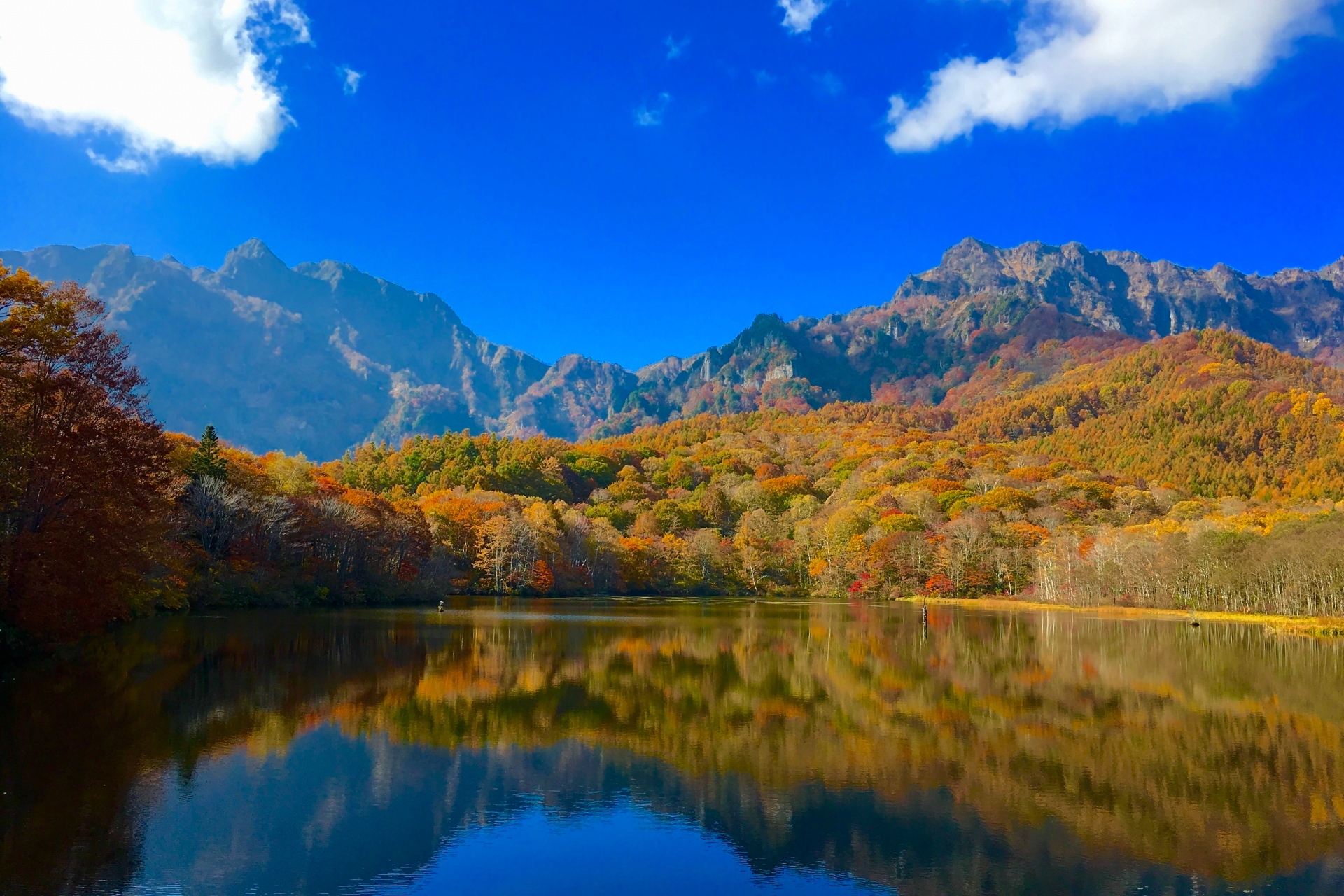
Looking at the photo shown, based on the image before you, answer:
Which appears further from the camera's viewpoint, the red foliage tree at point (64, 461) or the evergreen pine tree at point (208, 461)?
the evergreen pine tree at point (208, 461)

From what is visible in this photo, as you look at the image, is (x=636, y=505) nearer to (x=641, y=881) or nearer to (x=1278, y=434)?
(x=1278, y=434)

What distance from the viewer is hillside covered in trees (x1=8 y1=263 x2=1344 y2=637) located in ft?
90.1

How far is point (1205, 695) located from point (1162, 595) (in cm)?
5842

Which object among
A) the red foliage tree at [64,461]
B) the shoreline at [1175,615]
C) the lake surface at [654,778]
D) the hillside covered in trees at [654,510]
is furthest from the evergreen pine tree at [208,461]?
the shoreline at [1175,615]

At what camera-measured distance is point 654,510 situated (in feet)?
446

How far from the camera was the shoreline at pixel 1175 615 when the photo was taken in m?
51.7

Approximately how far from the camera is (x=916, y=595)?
10056 centimetres

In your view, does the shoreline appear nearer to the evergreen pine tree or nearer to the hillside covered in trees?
the hillside covered in trees

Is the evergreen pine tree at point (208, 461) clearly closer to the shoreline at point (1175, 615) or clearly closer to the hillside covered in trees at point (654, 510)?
the hillside covered in trees at point (654, 510)

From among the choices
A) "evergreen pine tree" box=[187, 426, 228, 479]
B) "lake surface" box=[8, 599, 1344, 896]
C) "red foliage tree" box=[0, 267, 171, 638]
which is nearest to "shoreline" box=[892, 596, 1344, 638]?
"lake surface" box=[8, 599, 1344, 896]

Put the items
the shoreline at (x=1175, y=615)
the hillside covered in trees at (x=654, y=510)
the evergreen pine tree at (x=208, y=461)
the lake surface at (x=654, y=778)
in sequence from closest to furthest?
the lake surface at (x=654, y=778) → the hillside covered in trees at (x=654, y=510) → the shoreline at (x=1175, y=615) → the evergreen pine tree at (x=208, y=461)

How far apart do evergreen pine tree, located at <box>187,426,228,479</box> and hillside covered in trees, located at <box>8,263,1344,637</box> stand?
0.25m

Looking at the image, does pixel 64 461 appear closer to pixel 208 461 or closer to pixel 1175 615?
pixel 208 461

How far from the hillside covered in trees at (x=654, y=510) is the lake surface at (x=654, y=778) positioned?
6651 millimetres
